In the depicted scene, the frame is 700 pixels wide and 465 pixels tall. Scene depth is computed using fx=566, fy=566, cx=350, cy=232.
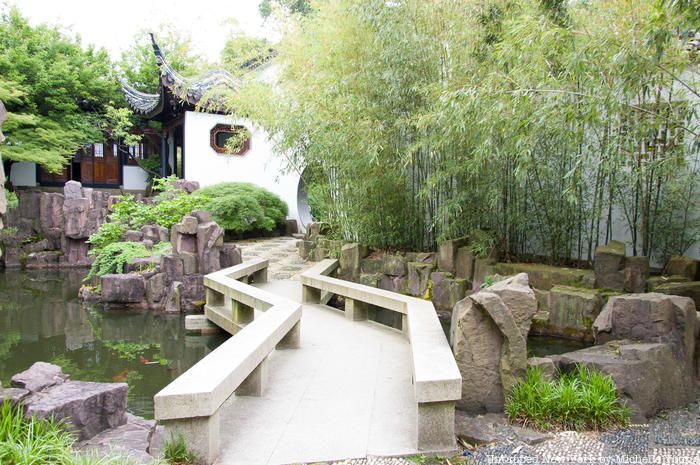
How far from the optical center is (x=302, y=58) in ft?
26.5

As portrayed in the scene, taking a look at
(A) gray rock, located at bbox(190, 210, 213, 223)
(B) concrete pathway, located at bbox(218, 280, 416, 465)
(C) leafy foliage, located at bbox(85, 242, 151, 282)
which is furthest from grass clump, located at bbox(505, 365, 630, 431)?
(C) leafy foliage, located at bbox(85, 242, 151, 282)

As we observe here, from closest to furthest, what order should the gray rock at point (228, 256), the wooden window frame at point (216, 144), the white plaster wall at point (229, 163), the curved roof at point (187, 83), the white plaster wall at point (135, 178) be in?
the gray rock at point (228, 256), the curved roof at point (187, 83), the white plaster wall at point (229, 163), the wooden window frame at point (216, 144), the white plaster wall at point (135, 178)

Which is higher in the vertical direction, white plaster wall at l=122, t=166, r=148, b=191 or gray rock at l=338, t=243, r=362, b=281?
white plaster wall at l=122, t=166, r=148, b=191

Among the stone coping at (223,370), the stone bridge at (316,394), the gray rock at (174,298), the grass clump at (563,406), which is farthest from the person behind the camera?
the gray rock at (174,298)

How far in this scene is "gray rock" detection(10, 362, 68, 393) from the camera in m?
2.85

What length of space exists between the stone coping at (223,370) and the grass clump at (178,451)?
122 mm

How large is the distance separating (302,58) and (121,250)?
3896 millimetres

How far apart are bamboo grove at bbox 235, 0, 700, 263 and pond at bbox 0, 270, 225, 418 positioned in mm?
2891

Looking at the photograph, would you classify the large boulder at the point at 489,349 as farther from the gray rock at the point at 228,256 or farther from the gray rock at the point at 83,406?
the gray rock at the point at 228,256

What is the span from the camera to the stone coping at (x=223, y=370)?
2373 millimetres

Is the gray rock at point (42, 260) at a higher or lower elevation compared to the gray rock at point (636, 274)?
lower

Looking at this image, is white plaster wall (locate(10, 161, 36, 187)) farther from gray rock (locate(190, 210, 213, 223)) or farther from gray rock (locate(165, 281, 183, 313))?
gray rock (locate(165, 281, 183, 313))

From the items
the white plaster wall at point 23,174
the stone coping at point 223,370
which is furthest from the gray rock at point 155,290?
the white plaster wall at point 23,174

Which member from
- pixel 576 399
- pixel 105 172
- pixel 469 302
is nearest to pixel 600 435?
pixel 576 399
